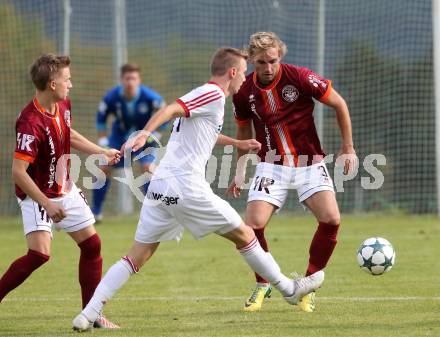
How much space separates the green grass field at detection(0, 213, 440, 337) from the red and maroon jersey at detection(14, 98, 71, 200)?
0.96m

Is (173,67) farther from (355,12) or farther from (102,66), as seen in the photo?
(355,12)

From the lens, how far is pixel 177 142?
5766 mm

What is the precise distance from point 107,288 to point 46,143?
1.05 m

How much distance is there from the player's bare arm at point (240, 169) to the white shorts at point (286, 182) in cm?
11

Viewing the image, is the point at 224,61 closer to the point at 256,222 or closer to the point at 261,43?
the point at 261,43

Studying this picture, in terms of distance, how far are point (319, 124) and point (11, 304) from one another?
31.5 feet

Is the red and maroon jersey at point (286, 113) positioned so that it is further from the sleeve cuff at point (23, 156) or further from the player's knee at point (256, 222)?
the sleeve cuff at point (23, 156)

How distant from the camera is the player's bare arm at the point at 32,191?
18.3 feet

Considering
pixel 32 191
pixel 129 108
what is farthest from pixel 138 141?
pixel 129 108

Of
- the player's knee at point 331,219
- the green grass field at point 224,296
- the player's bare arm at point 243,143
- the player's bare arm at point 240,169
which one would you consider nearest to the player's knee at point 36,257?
the green grass field at point 224,296

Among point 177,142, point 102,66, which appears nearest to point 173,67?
point 102,66

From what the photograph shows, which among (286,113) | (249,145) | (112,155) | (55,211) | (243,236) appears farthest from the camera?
(286,113)

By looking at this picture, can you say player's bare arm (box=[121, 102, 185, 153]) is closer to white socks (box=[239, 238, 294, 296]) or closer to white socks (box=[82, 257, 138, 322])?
white socks (box=[82, 257, 138, 322])

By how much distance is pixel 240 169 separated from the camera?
7152 mm
